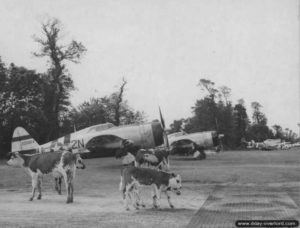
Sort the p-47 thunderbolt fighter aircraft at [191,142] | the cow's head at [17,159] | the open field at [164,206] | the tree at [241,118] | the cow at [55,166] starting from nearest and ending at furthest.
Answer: the open field at [164,206]
the cow at [55,166]
the cow's head at [17,159]
the p-47 thunderbolt fighter aircraft at [191,142]
the tree at [241,118]

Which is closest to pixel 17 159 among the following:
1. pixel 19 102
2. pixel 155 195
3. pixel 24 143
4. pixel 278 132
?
pixel 155 195

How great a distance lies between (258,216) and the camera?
9094mm

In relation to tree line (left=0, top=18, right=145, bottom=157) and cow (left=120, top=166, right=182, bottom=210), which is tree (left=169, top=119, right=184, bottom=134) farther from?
cow (left=120, top=166, right=182, bottom=210)

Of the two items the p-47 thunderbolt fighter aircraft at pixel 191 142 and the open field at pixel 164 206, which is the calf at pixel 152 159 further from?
the p-47 thunderbolt fighter aircraft at pixel 191 142

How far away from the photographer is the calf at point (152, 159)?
56.9 feet

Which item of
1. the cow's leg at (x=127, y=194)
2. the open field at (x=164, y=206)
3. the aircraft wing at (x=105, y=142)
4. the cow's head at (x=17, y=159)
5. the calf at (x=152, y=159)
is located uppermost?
the aircraft wing at (x=105, y=142)

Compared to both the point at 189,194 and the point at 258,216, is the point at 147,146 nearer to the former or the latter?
the point at 189,194

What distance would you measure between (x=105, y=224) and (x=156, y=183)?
2.52 m

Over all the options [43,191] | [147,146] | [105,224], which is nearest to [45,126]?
[147,146]

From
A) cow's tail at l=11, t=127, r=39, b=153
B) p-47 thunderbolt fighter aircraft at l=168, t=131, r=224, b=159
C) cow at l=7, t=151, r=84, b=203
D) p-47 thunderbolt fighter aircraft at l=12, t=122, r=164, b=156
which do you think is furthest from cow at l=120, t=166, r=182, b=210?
p-47 thunderbolt fighter aircraft at l=168, t=131, r=224, b=159

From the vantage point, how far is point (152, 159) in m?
17.8

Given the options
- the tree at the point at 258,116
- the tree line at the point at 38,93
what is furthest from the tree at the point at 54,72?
the tree at the point at 258,116

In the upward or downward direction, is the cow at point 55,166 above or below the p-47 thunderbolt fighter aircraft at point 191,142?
below

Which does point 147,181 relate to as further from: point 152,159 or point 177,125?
point 177,125
